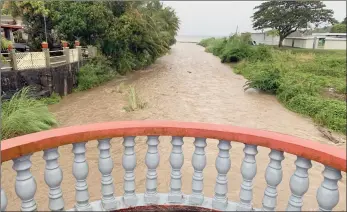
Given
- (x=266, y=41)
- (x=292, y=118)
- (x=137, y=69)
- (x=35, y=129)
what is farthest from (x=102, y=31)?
(x=266, y=41)

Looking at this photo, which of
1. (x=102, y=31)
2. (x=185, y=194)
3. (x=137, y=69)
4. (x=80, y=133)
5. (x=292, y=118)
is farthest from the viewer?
(x=137, y=69)

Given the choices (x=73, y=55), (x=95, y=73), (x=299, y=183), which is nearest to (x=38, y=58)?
(x=73, y=55)

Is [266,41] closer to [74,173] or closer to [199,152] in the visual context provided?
[199,152]

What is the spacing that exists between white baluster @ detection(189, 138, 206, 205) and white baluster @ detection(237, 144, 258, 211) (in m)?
0.19

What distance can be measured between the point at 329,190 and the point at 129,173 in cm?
86

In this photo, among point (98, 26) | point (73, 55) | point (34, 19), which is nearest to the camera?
point (73, 55)

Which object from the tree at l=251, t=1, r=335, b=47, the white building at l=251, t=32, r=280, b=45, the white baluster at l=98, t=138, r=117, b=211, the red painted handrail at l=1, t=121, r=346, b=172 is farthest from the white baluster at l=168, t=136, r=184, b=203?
the white building at l=251, t=32, r=280, b=45

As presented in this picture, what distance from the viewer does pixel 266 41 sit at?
2041mm

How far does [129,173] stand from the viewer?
1.41m

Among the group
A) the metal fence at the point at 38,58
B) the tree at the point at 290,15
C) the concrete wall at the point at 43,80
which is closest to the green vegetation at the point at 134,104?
the concrete wall at the point at 43,80

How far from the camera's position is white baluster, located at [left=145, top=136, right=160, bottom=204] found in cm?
137

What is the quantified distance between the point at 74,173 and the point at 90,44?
11915 mm

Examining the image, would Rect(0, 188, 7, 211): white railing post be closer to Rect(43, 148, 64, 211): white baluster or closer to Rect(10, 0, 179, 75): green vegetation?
Rect(43, 148, 64, 211): white baluster

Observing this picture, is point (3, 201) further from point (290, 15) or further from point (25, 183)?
point (290, 15)
